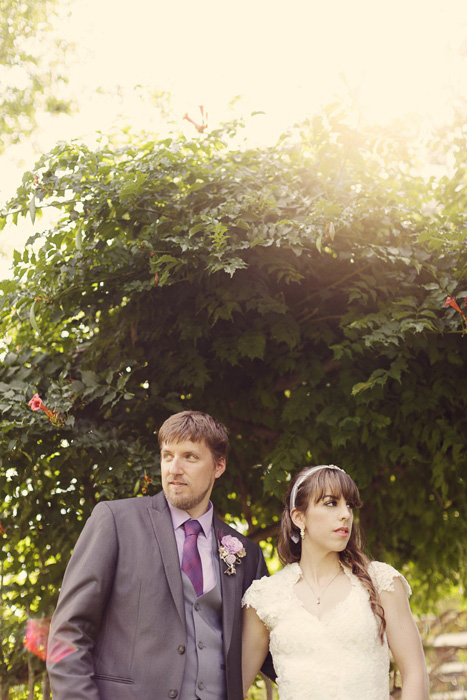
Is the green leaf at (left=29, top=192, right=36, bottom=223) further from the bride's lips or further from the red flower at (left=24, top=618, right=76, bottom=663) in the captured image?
the red flower at (left=24, top=618, right=76, bottom=663)

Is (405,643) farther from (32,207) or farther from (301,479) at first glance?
(32,207)

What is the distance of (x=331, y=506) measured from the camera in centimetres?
256

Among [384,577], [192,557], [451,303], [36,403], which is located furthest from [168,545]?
[451,303]

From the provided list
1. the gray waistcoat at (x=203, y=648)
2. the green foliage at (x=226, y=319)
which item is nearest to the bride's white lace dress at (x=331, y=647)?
the gray waistcoat at (x=203, y=648)

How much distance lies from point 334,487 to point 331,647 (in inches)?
21.7

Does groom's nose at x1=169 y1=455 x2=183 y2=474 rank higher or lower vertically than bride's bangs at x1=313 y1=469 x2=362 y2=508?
higher

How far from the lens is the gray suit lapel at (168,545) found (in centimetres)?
227

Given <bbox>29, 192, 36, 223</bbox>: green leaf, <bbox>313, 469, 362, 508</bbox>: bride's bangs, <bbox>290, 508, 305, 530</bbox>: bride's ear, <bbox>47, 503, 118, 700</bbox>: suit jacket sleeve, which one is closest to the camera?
<bbox>47, 503, 118, 700</bbox>: suit jacket sleeve

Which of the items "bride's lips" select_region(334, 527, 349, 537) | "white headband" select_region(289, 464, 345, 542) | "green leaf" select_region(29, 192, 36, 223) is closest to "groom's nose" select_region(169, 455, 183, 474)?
"white headband" select_region(289, 464, 345, 542)

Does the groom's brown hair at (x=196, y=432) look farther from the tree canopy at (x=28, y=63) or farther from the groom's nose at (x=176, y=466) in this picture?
the tree canopy at (x=28, y=63)

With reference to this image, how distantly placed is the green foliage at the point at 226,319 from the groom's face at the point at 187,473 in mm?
684

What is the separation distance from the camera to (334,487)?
2561 millimetres

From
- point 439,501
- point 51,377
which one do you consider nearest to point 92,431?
point 51,377

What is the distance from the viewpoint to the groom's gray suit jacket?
214cm
